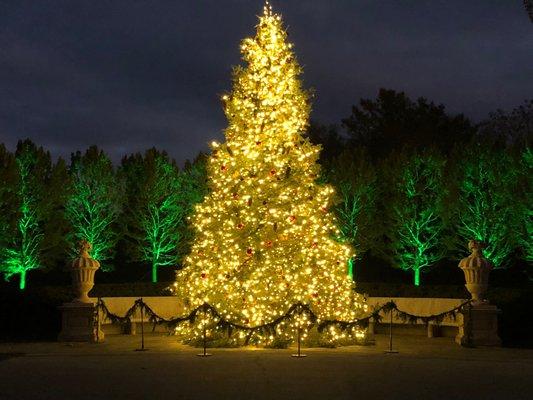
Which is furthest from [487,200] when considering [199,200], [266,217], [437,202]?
[266,217]

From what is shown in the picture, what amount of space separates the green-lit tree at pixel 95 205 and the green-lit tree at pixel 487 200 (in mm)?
15312

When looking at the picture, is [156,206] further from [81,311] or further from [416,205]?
[81,311]

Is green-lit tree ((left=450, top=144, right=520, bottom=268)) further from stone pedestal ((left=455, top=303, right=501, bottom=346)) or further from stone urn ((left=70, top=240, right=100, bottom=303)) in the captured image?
stone urn ((left=70, top=240, right=100, bottom=303))

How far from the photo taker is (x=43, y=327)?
738 inches

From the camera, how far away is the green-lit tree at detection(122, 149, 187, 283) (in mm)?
36438

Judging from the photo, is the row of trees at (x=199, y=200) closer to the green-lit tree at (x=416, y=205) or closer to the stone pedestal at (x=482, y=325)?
the green-lit tree at (x=416, y=205)

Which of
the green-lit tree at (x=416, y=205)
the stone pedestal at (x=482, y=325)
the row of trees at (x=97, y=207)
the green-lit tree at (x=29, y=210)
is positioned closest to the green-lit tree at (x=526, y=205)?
the green-lit tree at (x=416, y=205)

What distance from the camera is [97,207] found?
37.0 meters

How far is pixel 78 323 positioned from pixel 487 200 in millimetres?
20252

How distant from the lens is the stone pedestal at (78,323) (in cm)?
1678

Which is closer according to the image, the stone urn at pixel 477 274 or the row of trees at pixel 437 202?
the stone urn at pixel 477 274

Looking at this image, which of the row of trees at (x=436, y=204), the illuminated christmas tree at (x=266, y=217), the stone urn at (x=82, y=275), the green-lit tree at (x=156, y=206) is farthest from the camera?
the green-lit tree at (x=156, y=206)

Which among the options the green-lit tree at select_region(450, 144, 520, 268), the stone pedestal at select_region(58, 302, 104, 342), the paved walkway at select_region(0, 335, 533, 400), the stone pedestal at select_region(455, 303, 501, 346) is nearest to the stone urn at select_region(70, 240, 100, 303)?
the stone pedestal at select_region(58, 302, 104, 342)

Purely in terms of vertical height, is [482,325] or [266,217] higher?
[266,217]
